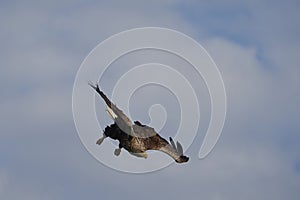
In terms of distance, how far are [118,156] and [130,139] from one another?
5.55 feet

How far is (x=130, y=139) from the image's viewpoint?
4428 centimetres

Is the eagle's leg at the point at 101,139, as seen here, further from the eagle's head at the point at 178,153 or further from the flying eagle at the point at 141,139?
the eagle's head at the point at 178,153

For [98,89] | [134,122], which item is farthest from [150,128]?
[98,89]

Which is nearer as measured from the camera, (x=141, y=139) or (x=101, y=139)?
(x=141, y=139)

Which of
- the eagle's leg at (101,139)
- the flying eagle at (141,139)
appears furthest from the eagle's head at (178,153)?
the eagle's leg at (101,139)

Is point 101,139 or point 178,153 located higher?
point 101,139

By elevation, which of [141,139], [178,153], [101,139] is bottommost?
[178,153]

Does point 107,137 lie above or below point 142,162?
above

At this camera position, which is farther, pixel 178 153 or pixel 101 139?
pixel 101 139

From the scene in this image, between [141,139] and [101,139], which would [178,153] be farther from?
[101,139]

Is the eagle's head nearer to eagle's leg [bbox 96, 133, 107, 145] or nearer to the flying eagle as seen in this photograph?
the flying eagle

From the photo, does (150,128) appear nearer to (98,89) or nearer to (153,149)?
(153,149)

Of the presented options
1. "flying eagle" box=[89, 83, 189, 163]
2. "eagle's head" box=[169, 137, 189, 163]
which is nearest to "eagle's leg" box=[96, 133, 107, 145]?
"flying eagle" box=[89, 83, 189, 163]

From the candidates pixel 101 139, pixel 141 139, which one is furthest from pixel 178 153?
pixel 101 139
